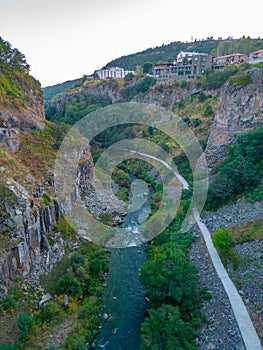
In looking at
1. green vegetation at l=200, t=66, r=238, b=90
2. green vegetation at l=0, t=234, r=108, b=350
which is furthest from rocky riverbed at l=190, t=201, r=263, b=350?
green vegetation at l=200, t=66, r=238, b=90

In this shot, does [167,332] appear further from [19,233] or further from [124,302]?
[19,233]

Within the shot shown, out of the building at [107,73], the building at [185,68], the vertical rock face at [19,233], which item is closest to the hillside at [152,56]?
the building at [107,73]

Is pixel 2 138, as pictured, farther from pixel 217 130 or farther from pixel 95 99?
pixel 95 99

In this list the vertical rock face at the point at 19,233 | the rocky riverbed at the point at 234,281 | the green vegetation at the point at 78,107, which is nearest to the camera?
the rocky riverbed at the point at 234,281

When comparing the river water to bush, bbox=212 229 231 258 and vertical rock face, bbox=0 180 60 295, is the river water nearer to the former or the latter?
vertical rock face, bbox=0 180 60 295

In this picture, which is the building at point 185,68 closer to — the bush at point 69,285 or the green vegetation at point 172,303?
the green vegetation at point 172,303

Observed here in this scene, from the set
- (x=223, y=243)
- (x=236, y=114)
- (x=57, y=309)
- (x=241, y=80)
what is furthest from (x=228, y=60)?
(x=57, y=309)

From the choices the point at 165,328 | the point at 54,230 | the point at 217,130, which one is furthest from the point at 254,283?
the point at 217,130
